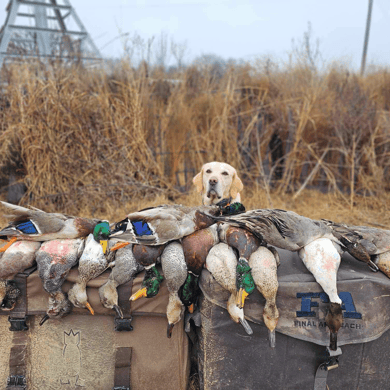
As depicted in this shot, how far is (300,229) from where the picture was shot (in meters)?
1.79

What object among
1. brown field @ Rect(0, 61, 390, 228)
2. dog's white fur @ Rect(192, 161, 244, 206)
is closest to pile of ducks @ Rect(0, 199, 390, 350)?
dog's white fur @ Rect(192, 161, 244, 206)

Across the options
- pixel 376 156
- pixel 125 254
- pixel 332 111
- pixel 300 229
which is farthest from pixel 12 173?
pixel 376 156

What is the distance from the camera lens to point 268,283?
1620mm

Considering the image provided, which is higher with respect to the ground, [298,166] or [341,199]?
[298,166]

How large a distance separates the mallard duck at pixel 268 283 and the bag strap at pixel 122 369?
796 millimetres

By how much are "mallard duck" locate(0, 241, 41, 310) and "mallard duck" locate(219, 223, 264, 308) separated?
109cm

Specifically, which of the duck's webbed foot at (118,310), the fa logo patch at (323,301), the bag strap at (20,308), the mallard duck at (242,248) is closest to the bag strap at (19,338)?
the bag strap at (20,308)

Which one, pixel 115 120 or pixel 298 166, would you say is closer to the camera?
pixel 115 120

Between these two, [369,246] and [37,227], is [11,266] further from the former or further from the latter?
[369,246]

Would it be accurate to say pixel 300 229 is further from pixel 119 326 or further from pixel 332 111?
pixel 332 111

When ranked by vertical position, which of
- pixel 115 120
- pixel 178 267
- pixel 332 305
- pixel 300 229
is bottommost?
pixel 332 305

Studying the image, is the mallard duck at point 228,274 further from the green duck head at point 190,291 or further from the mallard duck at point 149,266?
the mallard duck at point 149,266

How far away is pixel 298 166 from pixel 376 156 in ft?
4.05

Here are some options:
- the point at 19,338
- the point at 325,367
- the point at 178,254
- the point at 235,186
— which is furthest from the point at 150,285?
the point at 235,186
